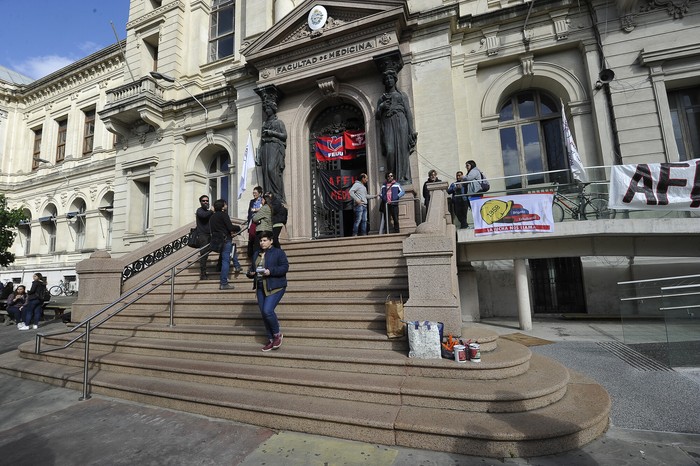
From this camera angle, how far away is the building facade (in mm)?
9312

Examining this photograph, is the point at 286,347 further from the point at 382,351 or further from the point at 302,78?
the point at 302,78

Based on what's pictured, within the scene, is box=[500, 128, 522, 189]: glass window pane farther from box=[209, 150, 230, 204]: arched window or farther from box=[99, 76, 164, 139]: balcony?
box=[99, 76, 164, 139]: balcony

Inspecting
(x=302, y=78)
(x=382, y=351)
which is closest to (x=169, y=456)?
(x=382, y=351)

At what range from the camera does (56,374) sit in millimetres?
5660

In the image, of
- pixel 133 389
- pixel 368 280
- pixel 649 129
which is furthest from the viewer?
pixel 649 129

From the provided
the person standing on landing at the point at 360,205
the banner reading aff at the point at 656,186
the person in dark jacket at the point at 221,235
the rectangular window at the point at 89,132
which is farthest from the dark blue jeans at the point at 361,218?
the rectangular window at the point at 89,132

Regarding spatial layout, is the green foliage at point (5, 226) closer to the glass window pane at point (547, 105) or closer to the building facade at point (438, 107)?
the building facade at point (438, 107)

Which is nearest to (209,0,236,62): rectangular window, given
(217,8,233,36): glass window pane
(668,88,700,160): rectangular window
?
(217,8,233,36): glass window pane

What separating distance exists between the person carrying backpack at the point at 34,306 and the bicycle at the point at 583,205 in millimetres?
15858

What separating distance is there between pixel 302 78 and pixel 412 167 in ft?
16.0

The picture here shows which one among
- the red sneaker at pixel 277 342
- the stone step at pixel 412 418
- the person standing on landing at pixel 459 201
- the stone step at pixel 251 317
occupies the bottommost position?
the stone step at pixel 412 418

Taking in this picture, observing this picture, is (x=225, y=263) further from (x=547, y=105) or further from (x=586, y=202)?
(x=547, y=105)

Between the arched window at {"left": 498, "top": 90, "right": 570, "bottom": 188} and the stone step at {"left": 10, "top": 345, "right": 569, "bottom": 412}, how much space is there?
7.85m

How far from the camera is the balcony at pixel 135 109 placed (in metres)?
14.9
